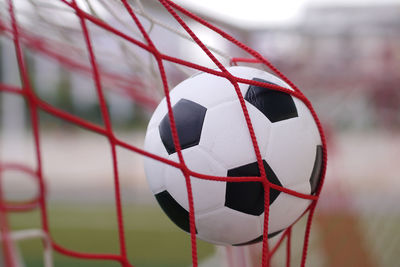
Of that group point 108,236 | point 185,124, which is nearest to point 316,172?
point 185,124

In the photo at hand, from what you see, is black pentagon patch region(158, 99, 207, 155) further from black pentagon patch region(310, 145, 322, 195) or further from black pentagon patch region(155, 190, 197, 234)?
black pentagon patch region(310, 145, 322, 195)

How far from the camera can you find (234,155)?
94 cm

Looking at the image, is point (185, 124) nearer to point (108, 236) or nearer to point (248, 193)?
point (248, 193)

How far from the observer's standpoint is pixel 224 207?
0.96 m

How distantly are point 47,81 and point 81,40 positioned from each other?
14.4 metres

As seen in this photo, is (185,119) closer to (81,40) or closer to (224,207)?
(224,207)

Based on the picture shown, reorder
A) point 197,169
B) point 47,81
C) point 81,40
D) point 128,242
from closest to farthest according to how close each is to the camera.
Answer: point 197,169, point 81,40, point 128,242, point 47,81

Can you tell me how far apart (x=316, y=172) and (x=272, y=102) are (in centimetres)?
17

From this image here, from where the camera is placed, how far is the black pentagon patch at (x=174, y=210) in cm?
101

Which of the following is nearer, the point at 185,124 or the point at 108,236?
the point at 185,124

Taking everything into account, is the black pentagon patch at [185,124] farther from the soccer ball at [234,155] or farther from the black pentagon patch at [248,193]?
the black pentagon patch at [248,193]

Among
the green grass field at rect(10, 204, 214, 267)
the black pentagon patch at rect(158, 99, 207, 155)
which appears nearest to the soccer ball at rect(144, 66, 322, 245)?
the black pentagon patch at rect(158, 99, 207, 155)

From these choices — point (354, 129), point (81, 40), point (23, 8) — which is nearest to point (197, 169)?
point (23, 8)

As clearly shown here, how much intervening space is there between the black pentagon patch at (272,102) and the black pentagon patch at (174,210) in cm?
24
